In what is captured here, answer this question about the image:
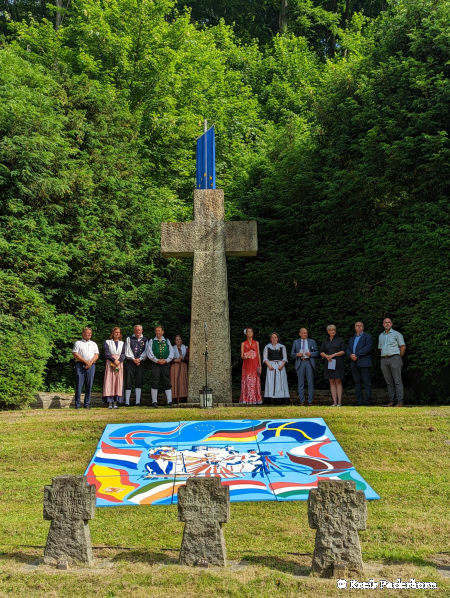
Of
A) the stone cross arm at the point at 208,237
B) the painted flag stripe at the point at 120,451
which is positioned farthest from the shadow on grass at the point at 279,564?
the stone cross arm at the point at 208,237

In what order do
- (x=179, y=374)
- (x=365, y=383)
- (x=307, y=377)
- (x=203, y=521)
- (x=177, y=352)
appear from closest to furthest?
(x=203, y=521) < (x=365, y=383) < (x=307, y=377) < (x=177, y=352) < (x=179, y=374)

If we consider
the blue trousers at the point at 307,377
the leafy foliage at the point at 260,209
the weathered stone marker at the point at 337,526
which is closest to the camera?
the weathered stone marker at the point at 337,526

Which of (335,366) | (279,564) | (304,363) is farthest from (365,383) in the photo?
(279,564)

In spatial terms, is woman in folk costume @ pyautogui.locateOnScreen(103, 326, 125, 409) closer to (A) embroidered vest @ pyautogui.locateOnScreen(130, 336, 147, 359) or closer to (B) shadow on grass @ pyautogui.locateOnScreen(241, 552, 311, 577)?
(A) embroidered vest @ pyautogui.locateOnScreen(130, 336, 147, 359)

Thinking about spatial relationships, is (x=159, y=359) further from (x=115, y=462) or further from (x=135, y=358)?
(x=115, y=462)

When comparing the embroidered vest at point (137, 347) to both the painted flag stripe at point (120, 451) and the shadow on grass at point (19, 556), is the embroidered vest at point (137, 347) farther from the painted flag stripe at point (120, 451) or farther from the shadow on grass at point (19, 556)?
the shadow on grass at point (19, 556)

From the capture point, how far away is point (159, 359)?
1174 centimetres

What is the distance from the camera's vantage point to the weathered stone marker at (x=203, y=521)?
14.1 ft

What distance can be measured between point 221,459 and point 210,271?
511cm

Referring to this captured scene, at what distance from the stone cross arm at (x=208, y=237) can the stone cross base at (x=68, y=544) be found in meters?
7.63

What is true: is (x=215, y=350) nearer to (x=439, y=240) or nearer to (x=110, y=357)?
(x=110, y=357)

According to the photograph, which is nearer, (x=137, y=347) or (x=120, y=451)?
(x=120, y=451)

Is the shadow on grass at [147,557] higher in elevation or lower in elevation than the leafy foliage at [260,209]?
lower

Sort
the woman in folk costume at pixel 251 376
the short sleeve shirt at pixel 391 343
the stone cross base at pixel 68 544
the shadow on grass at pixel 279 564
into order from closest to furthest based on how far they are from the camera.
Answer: the shadow on grass at pixel 279 564 → the stone cross base at pixel 68 544 → the short sleeve shirt at pixel 391 343 → the woman in folk costume at pixel 251 376
